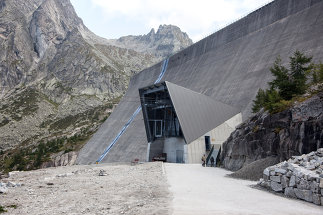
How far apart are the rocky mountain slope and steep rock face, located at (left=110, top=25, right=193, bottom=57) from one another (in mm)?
39718

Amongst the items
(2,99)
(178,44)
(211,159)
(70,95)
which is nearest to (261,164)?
(211,159)

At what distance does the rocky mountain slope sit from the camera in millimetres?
81875

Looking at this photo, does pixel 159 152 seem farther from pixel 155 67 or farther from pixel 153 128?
pixel 155 67

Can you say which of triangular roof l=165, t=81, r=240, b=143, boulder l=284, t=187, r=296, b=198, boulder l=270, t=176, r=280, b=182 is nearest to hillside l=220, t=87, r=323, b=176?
boulder l=270, t=176, r=280, b=182

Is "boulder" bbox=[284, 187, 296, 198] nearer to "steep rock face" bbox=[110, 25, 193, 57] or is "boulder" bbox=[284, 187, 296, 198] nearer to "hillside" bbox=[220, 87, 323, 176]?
"hillside" bbox=[220, 87, 323, 176]

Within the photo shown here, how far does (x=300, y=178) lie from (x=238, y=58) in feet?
88.2

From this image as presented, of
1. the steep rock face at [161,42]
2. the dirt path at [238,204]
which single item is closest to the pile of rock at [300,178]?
the dirt path at [238,204]

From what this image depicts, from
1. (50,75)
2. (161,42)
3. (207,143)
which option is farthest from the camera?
(161,42)

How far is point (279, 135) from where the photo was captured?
43.5 feet

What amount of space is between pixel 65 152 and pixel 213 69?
3347cm

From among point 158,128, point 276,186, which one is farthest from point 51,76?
point 276,186

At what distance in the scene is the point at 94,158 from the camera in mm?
41625

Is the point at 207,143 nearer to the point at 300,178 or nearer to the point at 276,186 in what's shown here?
the point at 276,186

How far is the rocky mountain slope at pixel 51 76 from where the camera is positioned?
3223 inches
